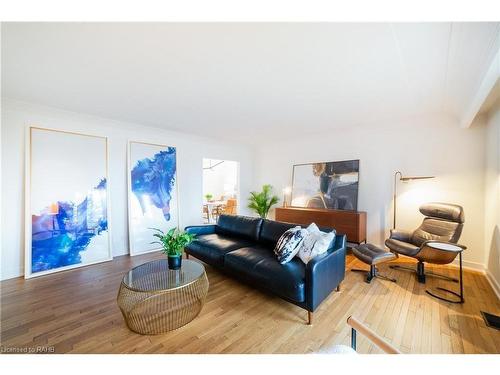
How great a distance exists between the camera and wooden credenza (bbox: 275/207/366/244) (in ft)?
12.1

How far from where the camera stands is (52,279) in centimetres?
280

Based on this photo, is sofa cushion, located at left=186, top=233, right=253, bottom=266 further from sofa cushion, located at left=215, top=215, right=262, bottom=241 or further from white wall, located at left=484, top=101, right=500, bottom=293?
white wall, located at left=484, top=101, right=500, bottom=293

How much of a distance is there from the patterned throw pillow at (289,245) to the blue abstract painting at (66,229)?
3163 mm

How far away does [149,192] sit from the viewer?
404cm

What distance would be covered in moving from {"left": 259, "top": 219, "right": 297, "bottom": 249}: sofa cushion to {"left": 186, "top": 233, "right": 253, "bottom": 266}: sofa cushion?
0.25 metres

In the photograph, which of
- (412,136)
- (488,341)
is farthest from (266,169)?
(488,341)

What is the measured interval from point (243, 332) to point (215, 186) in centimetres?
840

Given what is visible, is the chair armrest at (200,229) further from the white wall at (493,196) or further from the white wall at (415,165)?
the white wall at (493,196)

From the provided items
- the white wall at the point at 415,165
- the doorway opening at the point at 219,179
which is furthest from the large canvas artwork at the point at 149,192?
the doorway opening at the point at 219,179

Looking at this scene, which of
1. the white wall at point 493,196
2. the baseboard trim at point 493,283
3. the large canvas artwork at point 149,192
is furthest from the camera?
the large canvas artwork at point 149,192

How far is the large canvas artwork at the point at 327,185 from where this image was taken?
13.8 ft

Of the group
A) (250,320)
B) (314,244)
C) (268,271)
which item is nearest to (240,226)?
(268,271)
